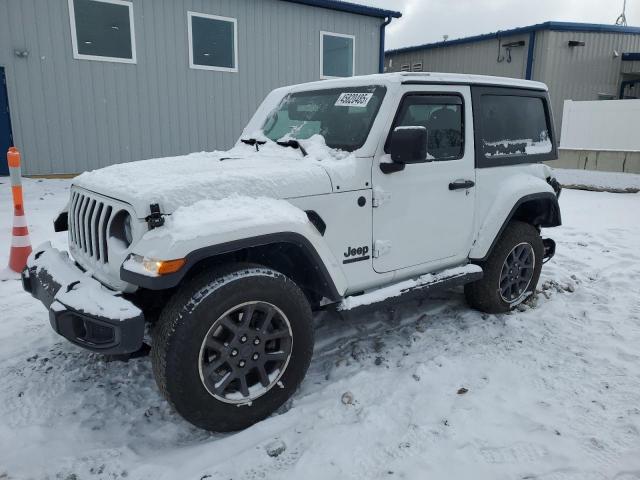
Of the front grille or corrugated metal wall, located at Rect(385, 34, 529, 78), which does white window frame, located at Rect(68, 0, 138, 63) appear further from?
corrugated metal wall, located at Rect(385, 34, 529, 78)

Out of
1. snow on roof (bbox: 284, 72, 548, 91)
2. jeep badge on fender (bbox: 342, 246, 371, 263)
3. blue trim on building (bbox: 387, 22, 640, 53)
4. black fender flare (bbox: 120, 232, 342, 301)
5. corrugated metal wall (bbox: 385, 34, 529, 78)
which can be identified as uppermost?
blue trim on building (bbox: 387, 22, 640, 53)

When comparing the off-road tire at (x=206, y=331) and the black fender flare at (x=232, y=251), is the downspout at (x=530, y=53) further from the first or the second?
the off-road tire at (x=206, y=331)

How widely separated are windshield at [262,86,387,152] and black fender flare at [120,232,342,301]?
2.66ft

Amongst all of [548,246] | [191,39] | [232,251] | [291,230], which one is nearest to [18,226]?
[232,251]

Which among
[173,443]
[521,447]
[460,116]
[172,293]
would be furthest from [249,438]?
[460,116]

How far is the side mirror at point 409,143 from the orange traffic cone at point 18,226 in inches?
140

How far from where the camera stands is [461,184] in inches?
141

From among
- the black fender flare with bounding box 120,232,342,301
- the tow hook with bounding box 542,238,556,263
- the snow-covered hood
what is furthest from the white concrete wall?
A: the black fender flare with bounding box 120,232,342,301

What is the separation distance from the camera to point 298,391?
9.95 ft

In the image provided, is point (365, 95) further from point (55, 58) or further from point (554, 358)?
point (55, 58)

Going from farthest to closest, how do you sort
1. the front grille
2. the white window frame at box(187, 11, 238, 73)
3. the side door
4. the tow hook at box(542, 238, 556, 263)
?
the white window frame at box(187, 11, 238, 73)
the tow hook at box(542, 238, 556, 263)
the side door
the front grille

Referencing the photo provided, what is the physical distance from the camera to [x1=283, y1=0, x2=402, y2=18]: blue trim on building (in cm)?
1163

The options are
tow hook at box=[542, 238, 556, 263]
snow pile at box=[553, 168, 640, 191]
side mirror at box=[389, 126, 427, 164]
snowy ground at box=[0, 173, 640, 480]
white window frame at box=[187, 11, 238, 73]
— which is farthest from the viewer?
white window frame at box=[187, 11, 238, 73]

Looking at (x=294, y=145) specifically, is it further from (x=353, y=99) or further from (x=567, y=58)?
(x=567, y=58)
